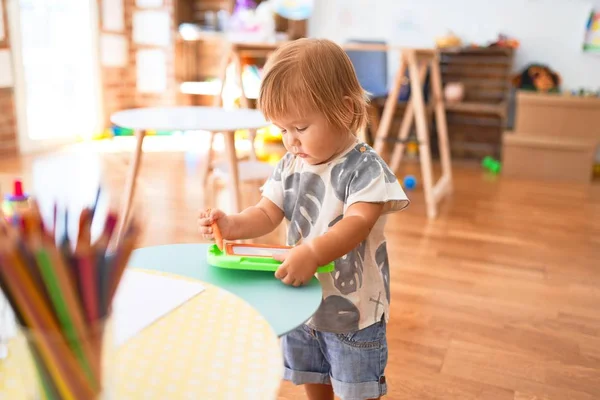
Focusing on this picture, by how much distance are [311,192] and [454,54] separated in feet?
11.6

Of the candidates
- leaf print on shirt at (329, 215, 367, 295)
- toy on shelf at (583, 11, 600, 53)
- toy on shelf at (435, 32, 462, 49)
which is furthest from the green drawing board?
toy on shelf at (583, 11, 600, 53)

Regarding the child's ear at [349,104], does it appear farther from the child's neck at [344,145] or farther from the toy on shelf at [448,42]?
the toy on shelf at [448,42]

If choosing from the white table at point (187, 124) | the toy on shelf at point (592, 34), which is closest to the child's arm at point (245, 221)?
the white table at point (187, 124)

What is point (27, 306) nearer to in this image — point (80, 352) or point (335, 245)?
point (80, 352)

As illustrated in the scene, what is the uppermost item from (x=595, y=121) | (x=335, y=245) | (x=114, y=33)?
(x=114, y=33)

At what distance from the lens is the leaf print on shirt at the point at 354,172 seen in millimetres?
765

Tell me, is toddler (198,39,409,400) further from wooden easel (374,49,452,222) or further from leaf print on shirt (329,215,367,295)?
wooden easel (374,49,452,222)

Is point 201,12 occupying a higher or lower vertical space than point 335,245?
higher

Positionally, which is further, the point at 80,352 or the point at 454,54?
the point at 454,54

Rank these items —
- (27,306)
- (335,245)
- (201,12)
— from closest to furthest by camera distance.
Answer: (27,306), (335,245), (201,12)

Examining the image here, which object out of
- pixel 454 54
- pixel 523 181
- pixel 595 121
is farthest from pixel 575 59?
pixel 523 181

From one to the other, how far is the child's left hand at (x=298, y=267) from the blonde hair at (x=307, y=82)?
0.61 ft

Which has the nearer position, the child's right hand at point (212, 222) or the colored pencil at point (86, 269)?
the colored pencil at point (86, 269)

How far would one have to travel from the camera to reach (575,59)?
3.84 metres
